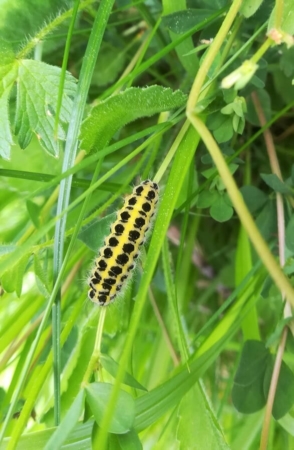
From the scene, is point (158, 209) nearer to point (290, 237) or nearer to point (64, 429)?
point (290, 237)

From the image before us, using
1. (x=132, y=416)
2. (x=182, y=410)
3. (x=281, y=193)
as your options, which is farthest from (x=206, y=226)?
(x=132, y=416)

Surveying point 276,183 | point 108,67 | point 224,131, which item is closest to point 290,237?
point 276,183

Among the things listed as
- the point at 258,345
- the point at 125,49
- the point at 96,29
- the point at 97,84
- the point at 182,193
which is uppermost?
the point at 125,49

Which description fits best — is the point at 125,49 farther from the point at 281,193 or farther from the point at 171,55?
the point at 281,193

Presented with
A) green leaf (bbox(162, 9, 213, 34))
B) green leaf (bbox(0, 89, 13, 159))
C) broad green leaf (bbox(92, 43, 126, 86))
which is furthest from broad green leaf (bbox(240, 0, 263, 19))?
broad green leaf (bbox(92, 43, 126, 86))

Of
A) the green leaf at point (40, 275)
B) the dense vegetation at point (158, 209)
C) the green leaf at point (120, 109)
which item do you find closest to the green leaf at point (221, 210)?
the dense vegetation at point (158, 209)

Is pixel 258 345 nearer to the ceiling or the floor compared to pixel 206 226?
nearer to the floor
